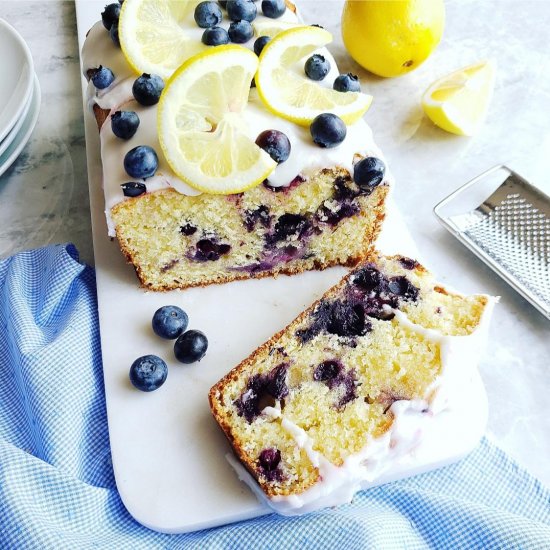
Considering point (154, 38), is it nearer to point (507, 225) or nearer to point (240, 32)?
point (240, 32)

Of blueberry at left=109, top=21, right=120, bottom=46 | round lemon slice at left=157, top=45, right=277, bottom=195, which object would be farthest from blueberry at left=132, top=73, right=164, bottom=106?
blueberry at left=109, top=21, right=120, bottom=46

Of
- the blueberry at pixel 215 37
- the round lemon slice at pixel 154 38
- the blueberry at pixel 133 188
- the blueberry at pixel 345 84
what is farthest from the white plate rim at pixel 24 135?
the blueberry at pixel 345 84

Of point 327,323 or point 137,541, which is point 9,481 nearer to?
point 137,541

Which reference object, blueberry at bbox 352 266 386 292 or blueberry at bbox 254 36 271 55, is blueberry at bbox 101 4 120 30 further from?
blueberry at bbox 352 266 386 292

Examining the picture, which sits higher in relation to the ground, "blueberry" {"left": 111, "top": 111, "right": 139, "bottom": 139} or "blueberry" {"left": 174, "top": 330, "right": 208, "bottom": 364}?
"blueberry" {"left": 111, "top": 111, "right": 139, "bottom": 139}

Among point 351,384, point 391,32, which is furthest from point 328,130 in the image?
point 391,32

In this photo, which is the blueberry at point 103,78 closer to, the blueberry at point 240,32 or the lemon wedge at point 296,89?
the blueberry at point 240,32
